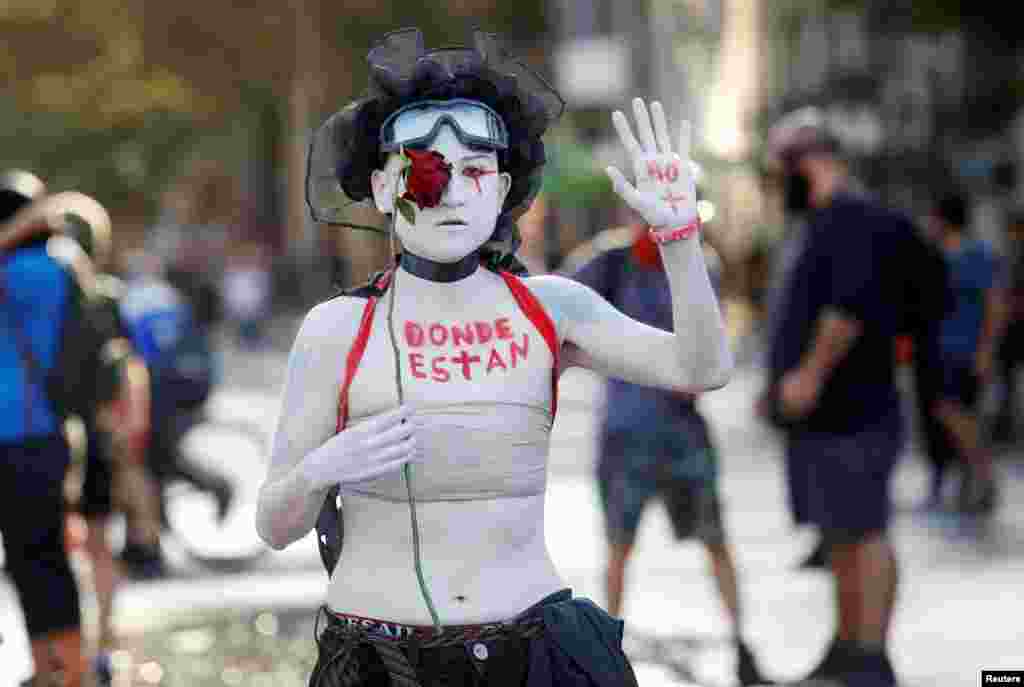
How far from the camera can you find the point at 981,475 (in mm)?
13109

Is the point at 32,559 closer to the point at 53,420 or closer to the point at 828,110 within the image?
the point at 53,420

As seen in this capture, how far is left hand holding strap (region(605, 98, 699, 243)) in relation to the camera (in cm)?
426

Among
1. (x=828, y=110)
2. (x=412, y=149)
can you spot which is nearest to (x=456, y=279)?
(x=412, y=149)

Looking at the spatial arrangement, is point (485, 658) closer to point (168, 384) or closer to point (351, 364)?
point (351, 364)

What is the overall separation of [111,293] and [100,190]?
34.3 metres

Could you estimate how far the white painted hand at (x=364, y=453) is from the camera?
404cm

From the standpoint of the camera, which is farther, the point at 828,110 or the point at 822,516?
the point at 828,110

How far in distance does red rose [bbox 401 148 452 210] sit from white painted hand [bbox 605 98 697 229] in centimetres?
31

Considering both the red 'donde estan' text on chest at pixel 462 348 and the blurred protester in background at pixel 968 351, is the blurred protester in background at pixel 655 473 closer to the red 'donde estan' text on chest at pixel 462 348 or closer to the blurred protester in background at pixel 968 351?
the red 'donde estan' text on chest at pixel 462 348

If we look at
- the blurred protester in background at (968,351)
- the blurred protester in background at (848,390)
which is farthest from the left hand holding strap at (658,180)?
the blurred protester in background at (968,351)

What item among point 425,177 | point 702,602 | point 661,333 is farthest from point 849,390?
point 425,177

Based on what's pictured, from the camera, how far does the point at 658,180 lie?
4309mm

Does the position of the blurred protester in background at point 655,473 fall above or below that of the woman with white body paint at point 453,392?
below

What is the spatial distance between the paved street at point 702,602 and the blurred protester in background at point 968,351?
0.29 meters
